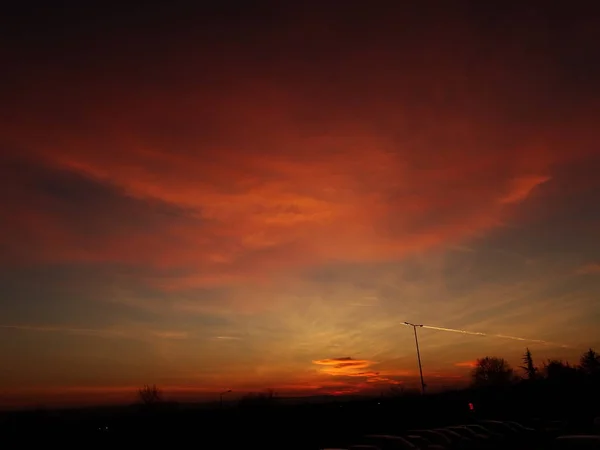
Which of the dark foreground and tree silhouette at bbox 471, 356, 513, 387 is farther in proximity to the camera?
tree silhouette at bbox 471, 356, 513, 387

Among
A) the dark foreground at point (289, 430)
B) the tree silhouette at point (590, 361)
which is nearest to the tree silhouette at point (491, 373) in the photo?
the tree silhouette at point (590, 361)

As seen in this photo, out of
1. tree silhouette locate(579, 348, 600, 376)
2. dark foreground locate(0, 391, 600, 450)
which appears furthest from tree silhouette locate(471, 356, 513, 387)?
dark foreground locate(0, 391, 600, 450)

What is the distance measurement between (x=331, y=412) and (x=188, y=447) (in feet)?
42.3

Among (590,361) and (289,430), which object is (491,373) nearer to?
(590,361)

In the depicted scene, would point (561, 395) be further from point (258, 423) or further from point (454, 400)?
point (258, 423)

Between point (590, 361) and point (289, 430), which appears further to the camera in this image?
point (590, 361)

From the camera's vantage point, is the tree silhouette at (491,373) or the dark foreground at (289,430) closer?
the dark foreground at (289,430)

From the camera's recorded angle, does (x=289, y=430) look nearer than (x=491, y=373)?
Yes

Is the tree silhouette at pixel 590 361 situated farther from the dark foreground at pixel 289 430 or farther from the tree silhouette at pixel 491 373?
the dark foreground at pixel 289 430

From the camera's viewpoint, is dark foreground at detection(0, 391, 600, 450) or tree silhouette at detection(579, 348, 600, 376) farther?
tree silhouette at detection(579, 348, 600, 376)

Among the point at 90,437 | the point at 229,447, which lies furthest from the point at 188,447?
the point at 90,437

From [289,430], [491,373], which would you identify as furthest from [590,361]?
[289,430]

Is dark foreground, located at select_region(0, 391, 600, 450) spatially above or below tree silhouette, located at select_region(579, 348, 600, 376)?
below

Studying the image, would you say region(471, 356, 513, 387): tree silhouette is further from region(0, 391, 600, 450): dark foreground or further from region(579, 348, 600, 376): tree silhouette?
region(0, 391, 600, 450): dark foreground
